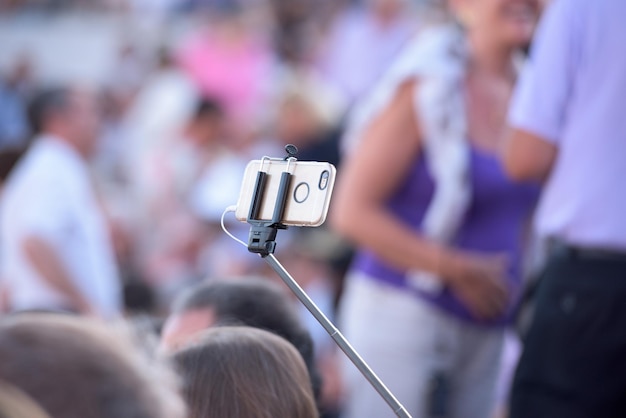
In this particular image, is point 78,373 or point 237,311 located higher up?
point 78,373

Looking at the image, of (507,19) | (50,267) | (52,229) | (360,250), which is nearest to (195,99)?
(52,229)

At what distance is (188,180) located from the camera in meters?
7.88

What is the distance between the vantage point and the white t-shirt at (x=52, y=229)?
5.63 metres

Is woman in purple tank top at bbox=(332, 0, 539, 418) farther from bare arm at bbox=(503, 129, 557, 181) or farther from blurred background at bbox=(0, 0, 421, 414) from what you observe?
blurred background at bbox=(0, 0, 421, 414)

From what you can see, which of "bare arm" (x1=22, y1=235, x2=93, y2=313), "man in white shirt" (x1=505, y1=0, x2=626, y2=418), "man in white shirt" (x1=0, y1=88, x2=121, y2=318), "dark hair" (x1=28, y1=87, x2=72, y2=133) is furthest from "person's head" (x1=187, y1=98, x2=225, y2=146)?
"man in white shirt" (x1=505, y1=0, x2=626, y2=418)

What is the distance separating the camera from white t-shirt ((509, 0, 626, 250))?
8.75 feet

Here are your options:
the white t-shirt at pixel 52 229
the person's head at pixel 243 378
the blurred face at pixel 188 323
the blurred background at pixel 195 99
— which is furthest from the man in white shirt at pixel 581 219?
the white t-shirt at pixel 52 229

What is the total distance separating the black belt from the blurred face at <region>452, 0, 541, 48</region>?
2.70ft

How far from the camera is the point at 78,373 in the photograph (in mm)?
1127

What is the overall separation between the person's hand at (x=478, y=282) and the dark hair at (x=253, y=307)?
26.1 inches

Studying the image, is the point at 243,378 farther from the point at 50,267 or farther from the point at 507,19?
the point at 50,267

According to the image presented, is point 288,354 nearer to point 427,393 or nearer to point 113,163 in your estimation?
point 427,393

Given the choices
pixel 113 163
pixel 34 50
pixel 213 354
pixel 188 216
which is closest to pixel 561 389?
pixel 213 354

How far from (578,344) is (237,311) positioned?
2.65 feet
